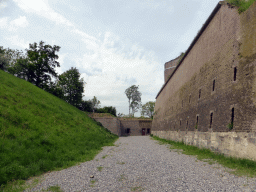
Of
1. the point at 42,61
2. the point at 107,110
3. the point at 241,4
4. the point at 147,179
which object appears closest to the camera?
the point at 147,179

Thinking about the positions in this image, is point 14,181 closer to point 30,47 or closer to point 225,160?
point 225,160

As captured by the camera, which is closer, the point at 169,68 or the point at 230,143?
the point at 230,143

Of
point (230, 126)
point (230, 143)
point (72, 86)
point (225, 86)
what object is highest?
point (72, 86)

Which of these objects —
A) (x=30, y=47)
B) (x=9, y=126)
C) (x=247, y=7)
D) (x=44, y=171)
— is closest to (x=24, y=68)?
(x=30, y=47)

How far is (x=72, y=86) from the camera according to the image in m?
45.0

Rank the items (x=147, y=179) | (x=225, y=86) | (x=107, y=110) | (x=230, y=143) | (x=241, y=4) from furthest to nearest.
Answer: (x=107, y=110) → (x=225, y=86) → (x=241, y=4) → (x=230, y=143) → (x=147, y=179)

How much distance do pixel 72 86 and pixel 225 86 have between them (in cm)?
4111

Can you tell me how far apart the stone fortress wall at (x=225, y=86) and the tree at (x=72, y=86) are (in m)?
36.4

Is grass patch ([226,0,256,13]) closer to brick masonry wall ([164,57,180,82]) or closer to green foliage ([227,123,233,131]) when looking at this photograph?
green foliage ([227,123,233,131])

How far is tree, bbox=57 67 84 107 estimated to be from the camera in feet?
149

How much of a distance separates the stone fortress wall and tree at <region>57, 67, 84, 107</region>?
119ft

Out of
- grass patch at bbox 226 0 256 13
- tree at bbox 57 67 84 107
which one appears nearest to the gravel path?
grass patch at bbox 226 0 256 13

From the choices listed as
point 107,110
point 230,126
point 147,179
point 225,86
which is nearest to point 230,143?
point 230,126

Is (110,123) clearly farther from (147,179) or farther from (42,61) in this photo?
(147,179)
